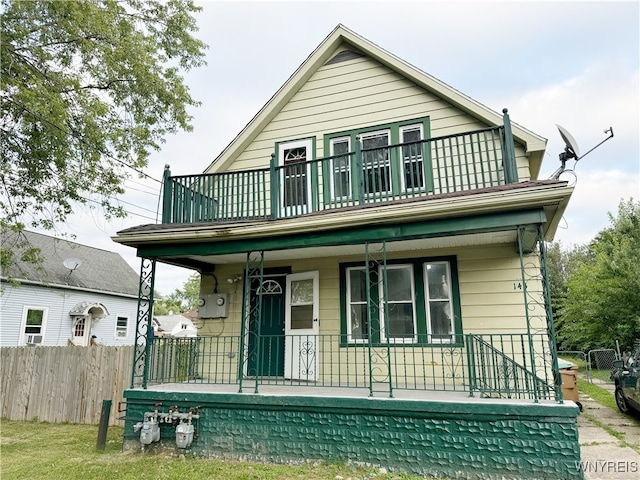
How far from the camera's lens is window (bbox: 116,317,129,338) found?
63.5 ft

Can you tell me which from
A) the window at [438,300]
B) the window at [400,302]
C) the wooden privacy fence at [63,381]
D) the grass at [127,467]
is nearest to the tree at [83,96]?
the wooden privacy fence at [63,381]

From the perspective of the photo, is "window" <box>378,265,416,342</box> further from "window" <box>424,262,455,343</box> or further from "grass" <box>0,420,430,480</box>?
"grass" <box>0,420,430,480</box>

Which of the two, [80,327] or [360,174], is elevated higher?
[360,174]

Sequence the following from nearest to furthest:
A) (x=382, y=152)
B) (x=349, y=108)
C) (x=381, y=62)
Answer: (x=382, y=152) < (x=381, y=62) < (x=349, y=108)

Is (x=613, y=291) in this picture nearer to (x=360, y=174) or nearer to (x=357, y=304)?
(x=357, y=304)

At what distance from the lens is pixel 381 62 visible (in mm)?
8383

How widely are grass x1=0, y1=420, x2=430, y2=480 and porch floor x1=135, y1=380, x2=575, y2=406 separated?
35.2 inches

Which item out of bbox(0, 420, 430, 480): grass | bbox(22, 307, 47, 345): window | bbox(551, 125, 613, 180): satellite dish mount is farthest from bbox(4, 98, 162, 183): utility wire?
bbox(551, 125, 613, 180): satellite dish mount

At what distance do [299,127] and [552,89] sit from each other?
441 inches

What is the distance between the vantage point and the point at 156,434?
5.83 metres

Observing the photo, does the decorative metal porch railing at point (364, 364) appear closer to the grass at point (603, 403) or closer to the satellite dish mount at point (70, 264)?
the grass at point (603, 403)

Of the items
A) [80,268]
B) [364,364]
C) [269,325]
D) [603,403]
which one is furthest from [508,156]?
[80,268]

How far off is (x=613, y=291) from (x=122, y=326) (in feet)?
72.0

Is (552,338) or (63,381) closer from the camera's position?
(552,338)
